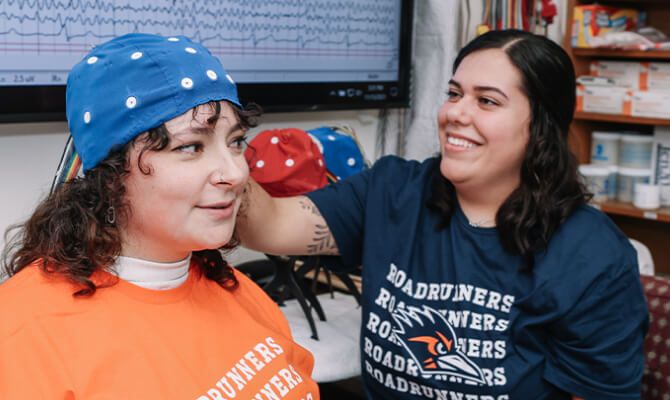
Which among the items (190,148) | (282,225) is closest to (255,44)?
(282,225)

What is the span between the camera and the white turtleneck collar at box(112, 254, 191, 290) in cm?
93

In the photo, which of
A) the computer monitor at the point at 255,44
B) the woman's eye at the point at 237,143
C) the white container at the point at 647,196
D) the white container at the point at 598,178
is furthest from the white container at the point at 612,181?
the woman's eye at the point at 237,143

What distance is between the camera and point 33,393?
77 centimetres

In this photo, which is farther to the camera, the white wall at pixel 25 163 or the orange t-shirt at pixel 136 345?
the white wall at pixel 25 163

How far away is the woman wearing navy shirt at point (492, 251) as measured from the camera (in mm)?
1414

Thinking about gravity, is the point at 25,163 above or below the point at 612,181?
above

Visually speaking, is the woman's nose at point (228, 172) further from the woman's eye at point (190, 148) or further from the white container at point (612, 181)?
the white container at point (612, 181)

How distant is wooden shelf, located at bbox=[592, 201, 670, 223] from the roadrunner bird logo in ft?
5.10

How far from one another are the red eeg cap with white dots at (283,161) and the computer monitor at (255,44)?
26cm

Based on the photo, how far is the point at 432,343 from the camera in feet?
4.80

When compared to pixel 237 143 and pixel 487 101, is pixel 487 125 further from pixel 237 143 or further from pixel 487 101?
pixel 237 143

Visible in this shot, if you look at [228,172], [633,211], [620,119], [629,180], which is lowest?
[633,211]

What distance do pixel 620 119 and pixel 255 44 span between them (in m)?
1.71

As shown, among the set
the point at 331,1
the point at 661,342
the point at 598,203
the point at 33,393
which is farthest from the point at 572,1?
the point at 33,393
